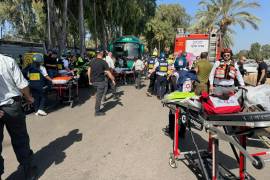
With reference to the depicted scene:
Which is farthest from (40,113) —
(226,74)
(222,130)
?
(222,130)

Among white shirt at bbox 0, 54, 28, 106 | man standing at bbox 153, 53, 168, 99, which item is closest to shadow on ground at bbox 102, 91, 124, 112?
man standing at bbox 153, 53, 168, 99

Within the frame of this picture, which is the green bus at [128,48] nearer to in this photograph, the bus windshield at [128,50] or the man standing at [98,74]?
the bus windshield at [128,50]

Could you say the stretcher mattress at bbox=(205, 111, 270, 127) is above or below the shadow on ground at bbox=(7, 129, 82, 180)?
above

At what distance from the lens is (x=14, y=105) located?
14.1 ft

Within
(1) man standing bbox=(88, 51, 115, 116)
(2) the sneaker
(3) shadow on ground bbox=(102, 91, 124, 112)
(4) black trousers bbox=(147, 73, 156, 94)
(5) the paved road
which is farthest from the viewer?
(4) black trousers bbox=(147, 73, 156, 94)

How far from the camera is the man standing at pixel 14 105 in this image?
4207 mm

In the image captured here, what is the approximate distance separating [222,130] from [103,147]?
9.80 ft

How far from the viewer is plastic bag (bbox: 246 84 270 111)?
142 inches

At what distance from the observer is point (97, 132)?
748cm

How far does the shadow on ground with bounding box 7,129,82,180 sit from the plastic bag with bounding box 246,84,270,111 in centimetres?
329

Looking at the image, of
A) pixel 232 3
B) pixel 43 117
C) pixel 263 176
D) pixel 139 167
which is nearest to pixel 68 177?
pixel 139 167

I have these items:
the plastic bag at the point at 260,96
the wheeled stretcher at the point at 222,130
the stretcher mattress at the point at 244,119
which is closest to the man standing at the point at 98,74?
the wheeled stretcher at the point at 222,130

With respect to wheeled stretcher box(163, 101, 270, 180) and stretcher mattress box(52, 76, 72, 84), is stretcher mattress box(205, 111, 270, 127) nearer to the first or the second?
wheeled stretcher box(163, 101, 270, 180)

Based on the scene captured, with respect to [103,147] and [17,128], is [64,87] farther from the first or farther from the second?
[17,128]
